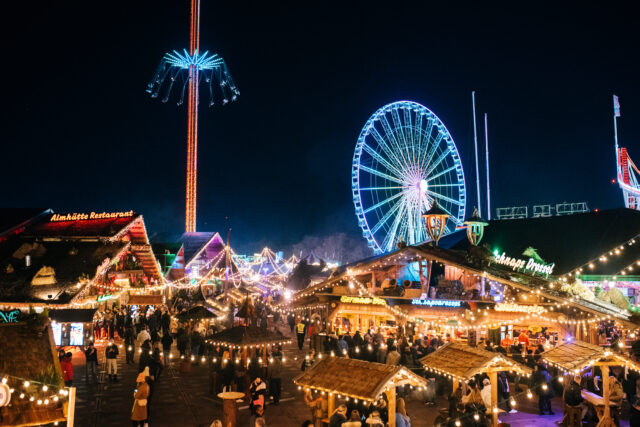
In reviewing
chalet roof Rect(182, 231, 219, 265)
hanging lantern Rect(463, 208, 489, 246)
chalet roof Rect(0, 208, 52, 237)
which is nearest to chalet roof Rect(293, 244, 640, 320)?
hanging lantern Rect(463, 208, 489, 246)

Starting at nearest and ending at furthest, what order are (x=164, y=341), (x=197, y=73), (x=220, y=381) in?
(x=220, y=381) → (x=164, y=341) → (x=197, y=73)

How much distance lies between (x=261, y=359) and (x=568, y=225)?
24.5m

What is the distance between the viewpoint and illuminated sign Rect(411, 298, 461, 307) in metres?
18.3

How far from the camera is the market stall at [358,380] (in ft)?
31.8

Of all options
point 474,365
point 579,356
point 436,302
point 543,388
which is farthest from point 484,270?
point 474,365

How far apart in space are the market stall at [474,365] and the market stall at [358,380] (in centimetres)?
158

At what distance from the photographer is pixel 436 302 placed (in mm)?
18609

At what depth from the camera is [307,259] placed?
50812mm

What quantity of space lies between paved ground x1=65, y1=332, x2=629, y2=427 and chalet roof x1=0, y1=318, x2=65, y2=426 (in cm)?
629

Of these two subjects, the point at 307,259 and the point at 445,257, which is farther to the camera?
the point at 307,259

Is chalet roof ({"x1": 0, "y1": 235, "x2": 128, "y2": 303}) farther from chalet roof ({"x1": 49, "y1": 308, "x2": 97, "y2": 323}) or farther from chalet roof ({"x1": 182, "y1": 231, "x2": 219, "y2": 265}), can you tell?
chalet roof ({"x1": 182, "y1": 231, "x2": 219, "y2": 265})

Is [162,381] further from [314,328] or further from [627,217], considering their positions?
[627,217]

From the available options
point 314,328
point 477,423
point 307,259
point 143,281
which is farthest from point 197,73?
point 477,423

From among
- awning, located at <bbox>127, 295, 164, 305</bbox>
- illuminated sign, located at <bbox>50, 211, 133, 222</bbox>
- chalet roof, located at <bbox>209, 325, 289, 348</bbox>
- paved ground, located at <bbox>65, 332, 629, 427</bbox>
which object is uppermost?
illuminated sign, located at <bbox>50, 211, 133, 222</bbox>
